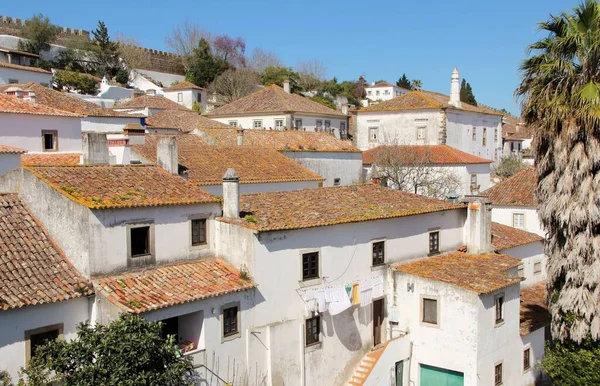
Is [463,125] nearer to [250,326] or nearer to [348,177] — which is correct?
[348,177]

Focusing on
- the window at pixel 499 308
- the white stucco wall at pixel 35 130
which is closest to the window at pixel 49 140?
the white stucco wall at pixel 35 130

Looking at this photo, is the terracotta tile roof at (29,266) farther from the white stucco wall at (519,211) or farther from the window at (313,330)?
the white stucco wall at (519,211)

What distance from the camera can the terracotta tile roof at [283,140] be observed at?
3625cm

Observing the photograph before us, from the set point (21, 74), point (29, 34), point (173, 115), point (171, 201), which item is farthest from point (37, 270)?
point (29, 34)

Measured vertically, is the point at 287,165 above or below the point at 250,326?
above

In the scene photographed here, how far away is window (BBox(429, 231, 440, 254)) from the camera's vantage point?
79.6 feet

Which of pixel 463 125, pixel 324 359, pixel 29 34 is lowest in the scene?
pixel 324 359

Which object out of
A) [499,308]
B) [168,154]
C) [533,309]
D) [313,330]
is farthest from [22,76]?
[499,308]

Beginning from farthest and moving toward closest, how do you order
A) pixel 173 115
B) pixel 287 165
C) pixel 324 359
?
1. pixel 173 115
2. pixel 287 165
3. pixel 324 359

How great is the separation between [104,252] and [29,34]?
64925mm

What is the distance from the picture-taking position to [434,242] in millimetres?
24469

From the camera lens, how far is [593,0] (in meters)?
16.3

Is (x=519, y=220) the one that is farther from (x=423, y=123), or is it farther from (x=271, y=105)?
(x=271, y=105)

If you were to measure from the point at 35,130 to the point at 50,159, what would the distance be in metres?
1.79
